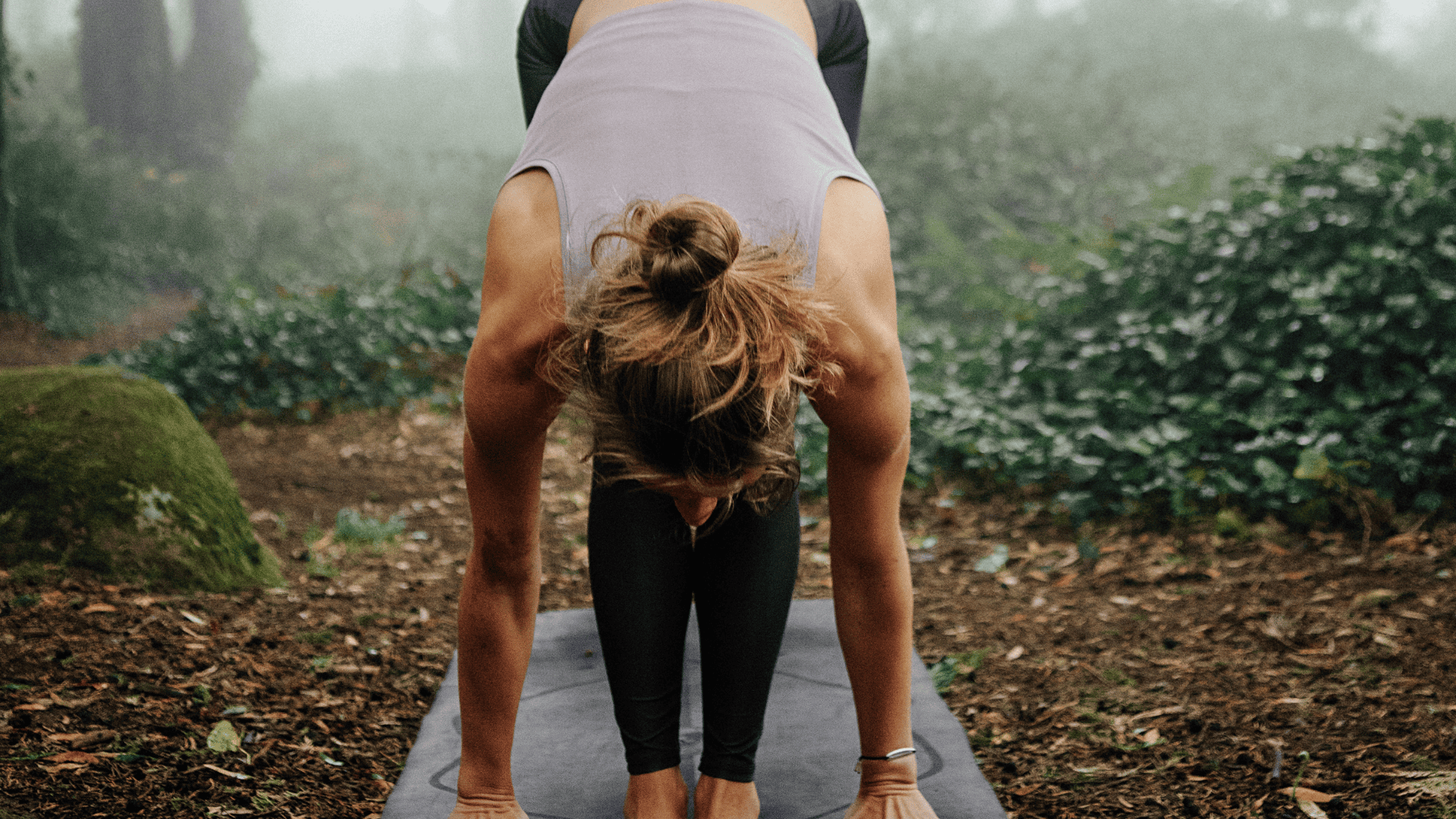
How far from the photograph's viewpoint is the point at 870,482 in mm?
1441

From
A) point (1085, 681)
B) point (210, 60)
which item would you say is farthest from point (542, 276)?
point (210, 60)

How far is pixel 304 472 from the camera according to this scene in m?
4.37

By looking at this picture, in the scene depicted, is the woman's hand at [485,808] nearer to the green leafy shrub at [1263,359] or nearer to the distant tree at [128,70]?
the green leafy shrub at [1263,359]

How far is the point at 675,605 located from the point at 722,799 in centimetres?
36

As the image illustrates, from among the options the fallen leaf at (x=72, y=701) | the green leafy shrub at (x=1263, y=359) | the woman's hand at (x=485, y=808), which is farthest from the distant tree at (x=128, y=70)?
the woman's hand at (x=485, y=808)

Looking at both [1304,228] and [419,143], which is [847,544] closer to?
[1304,228]

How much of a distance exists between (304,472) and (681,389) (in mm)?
3821

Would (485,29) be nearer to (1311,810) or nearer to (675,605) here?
(675,605)

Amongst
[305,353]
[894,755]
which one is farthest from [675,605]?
[305,353]

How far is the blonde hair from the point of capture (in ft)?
3.53

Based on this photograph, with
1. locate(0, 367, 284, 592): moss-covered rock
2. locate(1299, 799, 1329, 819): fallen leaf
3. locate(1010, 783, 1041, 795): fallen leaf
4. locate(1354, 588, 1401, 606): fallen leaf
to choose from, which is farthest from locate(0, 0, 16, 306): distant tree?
locate(1354, 588, 1401, 606): fallen leaf

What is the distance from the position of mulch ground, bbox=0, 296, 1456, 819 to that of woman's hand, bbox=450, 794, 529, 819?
12.7 inches

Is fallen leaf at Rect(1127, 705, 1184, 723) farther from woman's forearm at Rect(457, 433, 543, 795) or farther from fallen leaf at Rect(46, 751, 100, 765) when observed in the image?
fallen leaf at Rect(46, 751, 100, 765)

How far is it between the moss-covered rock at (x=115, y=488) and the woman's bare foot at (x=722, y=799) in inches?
69.3
